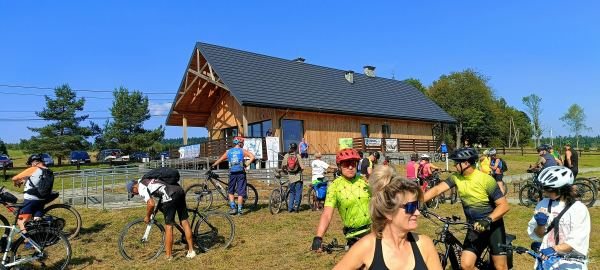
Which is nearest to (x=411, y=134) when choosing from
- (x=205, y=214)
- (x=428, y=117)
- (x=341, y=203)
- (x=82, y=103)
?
(x=428, y=117)

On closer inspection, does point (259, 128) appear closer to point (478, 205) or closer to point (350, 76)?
point (350, 76)

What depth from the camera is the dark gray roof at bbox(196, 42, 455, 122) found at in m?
23.4

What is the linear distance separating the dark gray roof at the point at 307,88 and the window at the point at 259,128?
6.12ft

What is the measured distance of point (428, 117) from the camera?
3256 centimetres

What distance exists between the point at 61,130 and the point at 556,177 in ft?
158

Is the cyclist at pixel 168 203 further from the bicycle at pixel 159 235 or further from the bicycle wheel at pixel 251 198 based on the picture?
the bicycle wheel at pixel 251 198

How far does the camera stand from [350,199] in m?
4.47

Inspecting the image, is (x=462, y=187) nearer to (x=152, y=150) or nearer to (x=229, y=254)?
(x=229, y=254)

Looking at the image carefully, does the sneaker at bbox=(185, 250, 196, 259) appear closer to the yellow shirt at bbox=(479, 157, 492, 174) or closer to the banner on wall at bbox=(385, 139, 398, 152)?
the yellow shirt at bbox=(479, 157, 492, 174)

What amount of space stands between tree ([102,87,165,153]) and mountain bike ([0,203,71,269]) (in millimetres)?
41403

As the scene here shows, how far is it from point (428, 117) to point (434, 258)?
3118 cm

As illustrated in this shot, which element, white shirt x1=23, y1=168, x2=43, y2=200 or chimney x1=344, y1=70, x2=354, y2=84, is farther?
chimney x1=344, y1=70, x2=354, y2=84

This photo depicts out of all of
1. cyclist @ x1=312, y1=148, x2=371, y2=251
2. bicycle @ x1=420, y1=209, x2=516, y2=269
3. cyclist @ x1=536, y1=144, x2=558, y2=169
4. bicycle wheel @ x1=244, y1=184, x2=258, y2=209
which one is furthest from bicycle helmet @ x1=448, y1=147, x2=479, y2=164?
cyclist @ x1=536, y1=144, x2=558, y2=169

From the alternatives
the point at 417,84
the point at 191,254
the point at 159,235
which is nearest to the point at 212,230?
the point at 191,254
